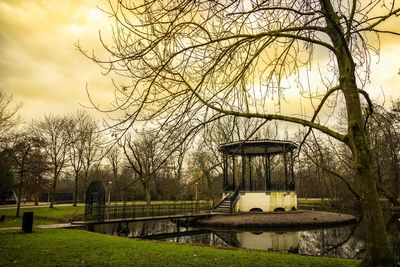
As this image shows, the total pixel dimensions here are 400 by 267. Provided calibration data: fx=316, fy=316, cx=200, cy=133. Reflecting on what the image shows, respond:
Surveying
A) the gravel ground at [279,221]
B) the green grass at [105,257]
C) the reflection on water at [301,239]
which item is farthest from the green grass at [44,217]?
the gravel ground at [279,221]

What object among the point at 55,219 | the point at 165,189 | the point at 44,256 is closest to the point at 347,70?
the point at 44,256

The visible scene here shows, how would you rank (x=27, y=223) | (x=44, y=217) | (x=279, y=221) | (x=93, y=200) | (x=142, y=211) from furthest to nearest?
1. (x=44, y=217)
2. (x=142, y=211)
3. (x=279, y=221)
4. (x=93, y=200)
5. (x=27, y=223)

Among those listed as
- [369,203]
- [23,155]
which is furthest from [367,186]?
[23,155]

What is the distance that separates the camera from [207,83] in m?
5.61

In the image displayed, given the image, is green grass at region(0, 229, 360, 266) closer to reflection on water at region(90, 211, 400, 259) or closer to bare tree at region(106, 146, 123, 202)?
bare tree at region(106, 146, 123, 202)

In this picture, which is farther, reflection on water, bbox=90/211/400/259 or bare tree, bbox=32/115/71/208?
bare tree, bbox=32/115/71/208

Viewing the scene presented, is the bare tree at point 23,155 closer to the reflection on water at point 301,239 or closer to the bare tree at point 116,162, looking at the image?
the bare tree at point 116,162

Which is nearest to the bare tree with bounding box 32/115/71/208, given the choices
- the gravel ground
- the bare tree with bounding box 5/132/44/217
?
the bare tree with bounding box 5/132/44/217

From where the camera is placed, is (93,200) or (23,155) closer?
(93,200)

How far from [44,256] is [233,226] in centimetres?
1525

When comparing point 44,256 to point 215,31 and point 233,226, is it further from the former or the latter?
point 233,226

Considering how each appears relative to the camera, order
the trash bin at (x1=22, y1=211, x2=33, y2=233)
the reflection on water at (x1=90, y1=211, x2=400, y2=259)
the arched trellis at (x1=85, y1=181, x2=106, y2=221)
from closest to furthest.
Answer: the trash bin at (x1=22, y1=211, x2=33, y2=233), the reflection on water at (x1=90, y1=211, x2=400, y2=259), the arched trellis at (x1=85, y1=181, x2=106, y2=221)

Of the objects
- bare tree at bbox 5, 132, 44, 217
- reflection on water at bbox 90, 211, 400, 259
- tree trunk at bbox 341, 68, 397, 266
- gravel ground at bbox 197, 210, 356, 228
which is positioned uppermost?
bare tree at bbox 5, 132, 44, 217

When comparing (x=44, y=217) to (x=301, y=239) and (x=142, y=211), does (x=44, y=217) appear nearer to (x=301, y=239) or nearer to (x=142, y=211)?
(x=142, y=211)
